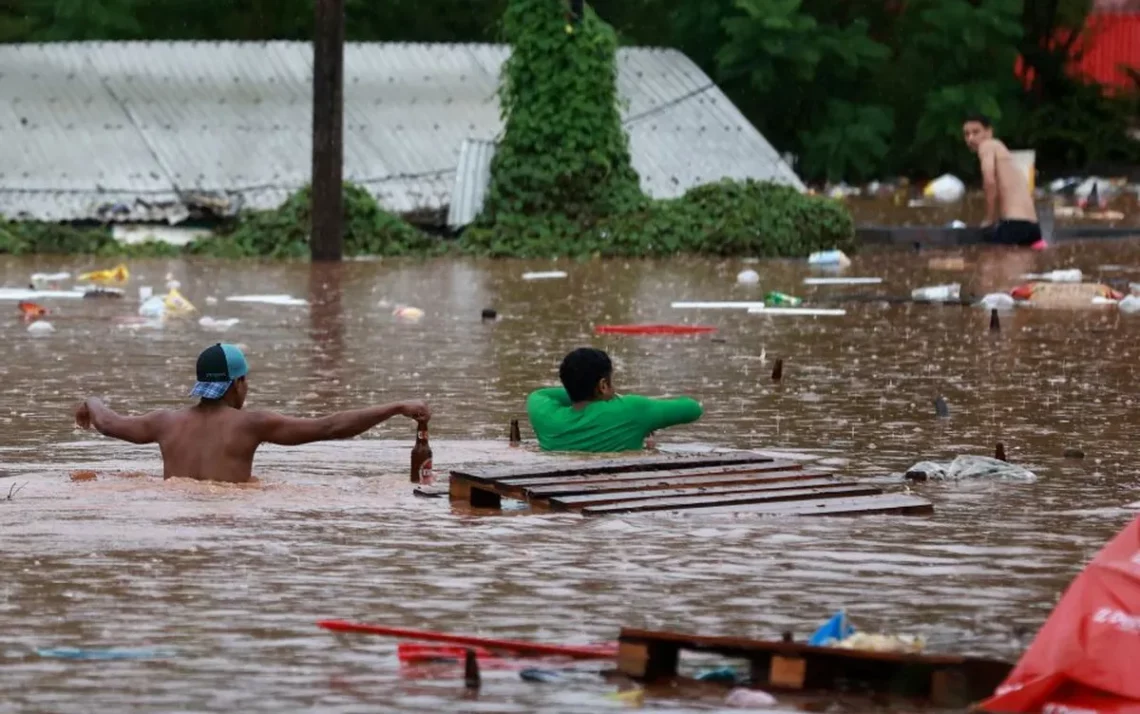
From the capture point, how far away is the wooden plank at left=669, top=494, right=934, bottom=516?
9859 millimetres

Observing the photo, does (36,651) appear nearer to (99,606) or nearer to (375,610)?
(99,606)

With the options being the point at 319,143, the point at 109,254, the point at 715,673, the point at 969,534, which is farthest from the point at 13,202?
the point at 715,673

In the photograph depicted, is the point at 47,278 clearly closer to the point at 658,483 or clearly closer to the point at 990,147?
the point at 990,147

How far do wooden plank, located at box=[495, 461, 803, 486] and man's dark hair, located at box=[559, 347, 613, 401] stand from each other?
112 centimetres

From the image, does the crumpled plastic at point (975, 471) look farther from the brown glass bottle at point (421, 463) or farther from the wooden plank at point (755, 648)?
the wooden plank at point (755, 648)

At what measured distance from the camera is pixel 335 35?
1059 inches

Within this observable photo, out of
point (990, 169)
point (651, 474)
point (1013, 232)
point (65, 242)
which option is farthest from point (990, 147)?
point (651, 474)

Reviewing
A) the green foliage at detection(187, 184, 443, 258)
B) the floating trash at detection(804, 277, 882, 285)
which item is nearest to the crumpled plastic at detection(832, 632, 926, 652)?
the floating trash at detection(804, 277, 882, 285)

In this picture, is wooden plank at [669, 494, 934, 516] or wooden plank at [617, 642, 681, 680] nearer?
wooden plank at [617, 642, 681, 680]

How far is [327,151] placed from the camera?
89.4 ft

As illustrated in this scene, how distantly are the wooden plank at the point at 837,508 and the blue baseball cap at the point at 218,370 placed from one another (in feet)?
6.70

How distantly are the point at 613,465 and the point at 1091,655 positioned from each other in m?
4.70

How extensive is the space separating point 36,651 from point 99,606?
659mm

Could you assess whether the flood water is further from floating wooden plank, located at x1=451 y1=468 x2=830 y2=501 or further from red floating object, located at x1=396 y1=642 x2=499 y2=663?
floating wooden plank, located at x1=451 y1=468 x2=830 y2=501
